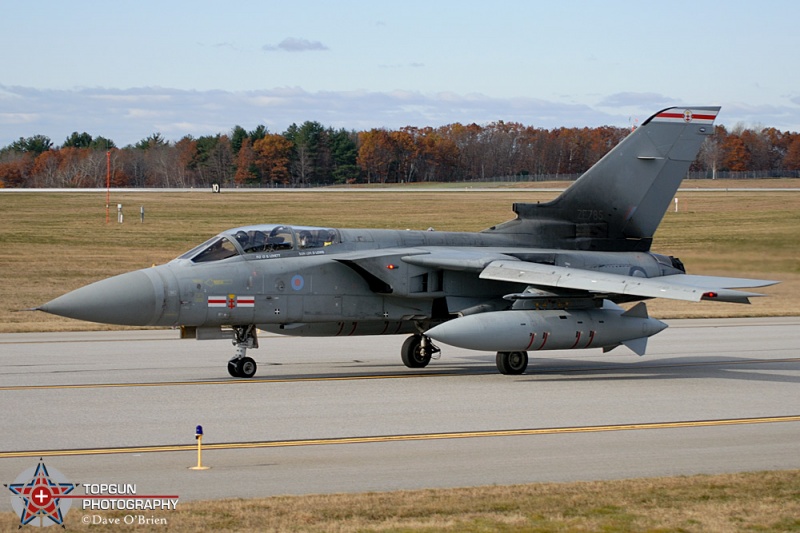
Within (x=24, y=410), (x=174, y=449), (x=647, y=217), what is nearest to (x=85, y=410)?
(x=24, y=410)

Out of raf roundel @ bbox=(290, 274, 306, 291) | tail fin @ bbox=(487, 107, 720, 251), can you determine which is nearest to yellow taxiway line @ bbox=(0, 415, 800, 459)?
raf roundel @ bbox=(290, 274, 306, 291)

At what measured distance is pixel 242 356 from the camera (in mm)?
16781

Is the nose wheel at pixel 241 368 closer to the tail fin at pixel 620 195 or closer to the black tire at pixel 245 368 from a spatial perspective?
the black tire at pixel 245 368

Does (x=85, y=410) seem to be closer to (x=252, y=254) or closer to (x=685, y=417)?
(x=252, y=254)

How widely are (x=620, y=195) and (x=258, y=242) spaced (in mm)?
6977

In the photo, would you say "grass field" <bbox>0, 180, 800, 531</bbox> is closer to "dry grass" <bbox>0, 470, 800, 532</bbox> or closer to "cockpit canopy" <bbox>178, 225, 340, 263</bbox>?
"dry grass" <bbox>0, 470, 800, 532</bbox>

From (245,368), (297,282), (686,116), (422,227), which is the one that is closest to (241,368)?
(245,368)

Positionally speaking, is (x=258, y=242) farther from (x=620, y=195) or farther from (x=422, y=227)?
(x=422, y=227)

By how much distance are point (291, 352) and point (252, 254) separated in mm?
4332

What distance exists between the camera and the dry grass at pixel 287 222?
72.5ft

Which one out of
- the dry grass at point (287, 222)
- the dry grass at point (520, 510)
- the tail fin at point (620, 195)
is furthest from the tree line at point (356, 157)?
the dry grass at point (520, 510)

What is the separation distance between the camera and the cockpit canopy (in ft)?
54.2

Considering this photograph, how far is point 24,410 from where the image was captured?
1335 centimetres

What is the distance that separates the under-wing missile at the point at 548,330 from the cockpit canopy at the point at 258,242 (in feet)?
8.60
